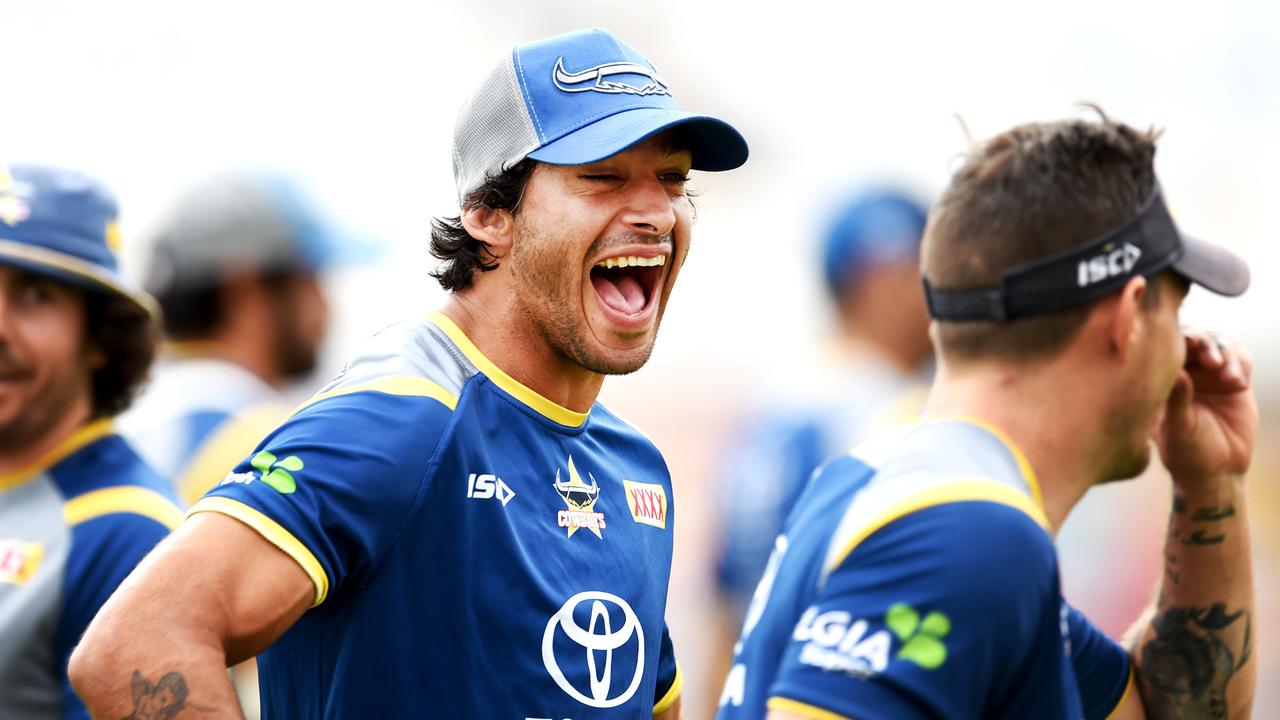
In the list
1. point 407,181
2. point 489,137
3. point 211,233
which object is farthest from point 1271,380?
point 489,137

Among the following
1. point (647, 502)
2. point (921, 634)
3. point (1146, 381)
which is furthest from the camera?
point (647, 502)

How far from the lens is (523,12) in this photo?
2977cm

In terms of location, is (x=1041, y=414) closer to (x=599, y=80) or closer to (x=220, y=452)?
(x=599, y=80)

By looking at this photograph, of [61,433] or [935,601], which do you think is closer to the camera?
[935,601]

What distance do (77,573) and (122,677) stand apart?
1.12 meters

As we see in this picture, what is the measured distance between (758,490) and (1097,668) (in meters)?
3.12

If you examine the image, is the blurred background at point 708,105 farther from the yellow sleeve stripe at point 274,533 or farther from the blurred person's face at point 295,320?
the yellow sleeve stripe at point 274,533

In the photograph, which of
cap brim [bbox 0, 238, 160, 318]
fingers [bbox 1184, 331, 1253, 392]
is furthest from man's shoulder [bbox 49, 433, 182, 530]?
fingers [bbox 1184, 331, 1253, 392]

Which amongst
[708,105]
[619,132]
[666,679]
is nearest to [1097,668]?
[666,679]

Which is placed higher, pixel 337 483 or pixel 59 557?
pixel 337 483

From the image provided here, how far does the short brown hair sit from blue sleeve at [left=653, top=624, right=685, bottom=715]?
4.16 ft

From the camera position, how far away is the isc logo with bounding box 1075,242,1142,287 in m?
3.11

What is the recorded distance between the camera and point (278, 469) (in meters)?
3.12

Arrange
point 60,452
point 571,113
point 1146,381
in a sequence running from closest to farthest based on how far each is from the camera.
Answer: point 1146,381 → point 571,113 → point 60,452
